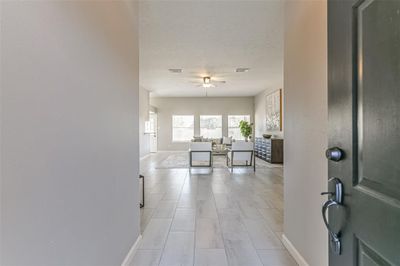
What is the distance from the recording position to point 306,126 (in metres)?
1.82

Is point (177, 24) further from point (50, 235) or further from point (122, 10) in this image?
point (50, 235)

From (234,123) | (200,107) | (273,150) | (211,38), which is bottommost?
(273,150)

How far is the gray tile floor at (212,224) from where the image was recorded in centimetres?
203

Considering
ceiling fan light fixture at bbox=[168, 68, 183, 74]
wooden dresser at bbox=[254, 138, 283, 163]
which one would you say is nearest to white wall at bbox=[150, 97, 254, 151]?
wooden dresser at bbox=[254, 138, 283, 163]

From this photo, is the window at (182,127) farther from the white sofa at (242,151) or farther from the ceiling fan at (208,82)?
the white sofa at (242,151)

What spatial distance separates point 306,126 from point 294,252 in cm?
110

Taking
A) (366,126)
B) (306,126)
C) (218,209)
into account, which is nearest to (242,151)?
(218,209)

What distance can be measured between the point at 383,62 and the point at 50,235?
1.33 metres

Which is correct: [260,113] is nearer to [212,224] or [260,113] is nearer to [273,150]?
[273,150]

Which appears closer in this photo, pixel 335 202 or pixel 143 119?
pixel 335 202

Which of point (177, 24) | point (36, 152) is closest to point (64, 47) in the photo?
point (36, 152)

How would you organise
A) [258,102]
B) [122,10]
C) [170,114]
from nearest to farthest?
[122,10] < [258,102] < [170,114]

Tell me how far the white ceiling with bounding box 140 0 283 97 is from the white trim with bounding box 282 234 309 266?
2.67 m

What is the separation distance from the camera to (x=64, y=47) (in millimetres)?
1067
